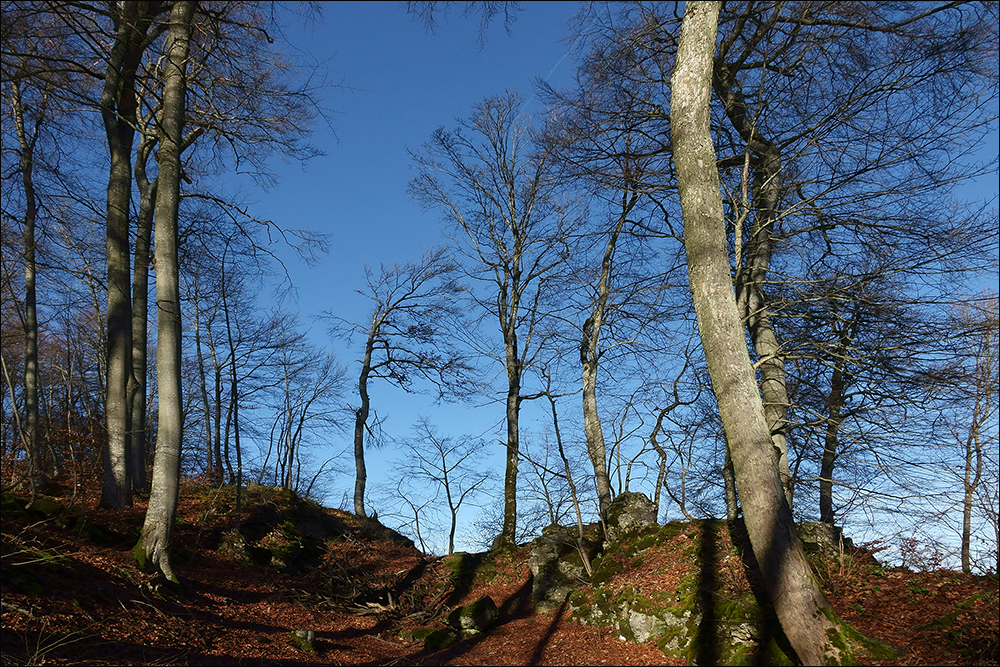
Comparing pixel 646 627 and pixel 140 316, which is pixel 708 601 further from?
pixel 140 316

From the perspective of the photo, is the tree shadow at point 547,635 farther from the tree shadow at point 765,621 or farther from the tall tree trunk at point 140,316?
the tall tree trunk at point 140,316

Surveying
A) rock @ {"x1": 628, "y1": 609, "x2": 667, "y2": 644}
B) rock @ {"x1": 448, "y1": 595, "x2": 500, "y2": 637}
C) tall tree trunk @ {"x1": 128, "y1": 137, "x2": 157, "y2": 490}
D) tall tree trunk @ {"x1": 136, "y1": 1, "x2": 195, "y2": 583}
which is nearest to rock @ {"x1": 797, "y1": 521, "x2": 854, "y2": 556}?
rock @ {"x1": 628, "y1": 609, "x2": 667, "y2": 644}

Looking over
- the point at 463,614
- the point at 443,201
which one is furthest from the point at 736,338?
the point at 443,201

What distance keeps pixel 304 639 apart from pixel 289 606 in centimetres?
177

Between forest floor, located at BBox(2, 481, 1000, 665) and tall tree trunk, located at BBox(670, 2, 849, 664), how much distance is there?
1022 millimetres

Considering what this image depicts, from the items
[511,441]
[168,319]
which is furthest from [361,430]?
[168,319]

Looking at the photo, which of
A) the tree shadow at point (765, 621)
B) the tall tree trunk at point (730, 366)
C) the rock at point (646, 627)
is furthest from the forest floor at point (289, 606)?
the tall tree trunk at point (730, 366)

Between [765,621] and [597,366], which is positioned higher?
[597,366]

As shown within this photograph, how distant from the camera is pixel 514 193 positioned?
16469 millimetres

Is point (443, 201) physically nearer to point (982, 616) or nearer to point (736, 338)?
point (736, 338)

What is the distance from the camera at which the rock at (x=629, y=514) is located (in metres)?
10.4

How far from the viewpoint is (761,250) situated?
32.7 ft

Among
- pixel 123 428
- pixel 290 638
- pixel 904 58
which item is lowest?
pixel 290 638

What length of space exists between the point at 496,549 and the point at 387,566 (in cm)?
255
